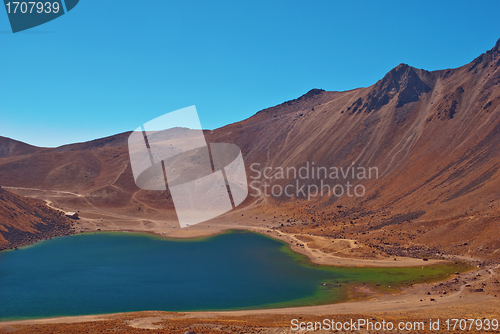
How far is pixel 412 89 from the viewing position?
10819cm

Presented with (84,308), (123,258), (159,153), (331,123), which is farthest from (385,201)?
(159,153)

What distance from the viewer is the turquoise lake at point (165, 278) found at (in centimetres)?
3588

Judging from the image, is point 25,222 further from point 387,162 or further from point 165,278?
point 387,162

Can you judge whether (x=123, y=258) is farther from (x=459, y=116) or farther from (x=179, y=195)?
(x=459, y=116)

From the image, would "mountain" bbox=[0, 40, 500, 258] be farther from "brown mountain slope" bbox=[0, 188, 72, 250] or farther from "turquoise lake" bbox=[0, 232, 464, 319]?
"brown mountain slope" bbox=[0, 188, 72, 250]

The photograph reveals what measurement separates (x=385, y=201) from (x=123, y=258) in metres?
55.6

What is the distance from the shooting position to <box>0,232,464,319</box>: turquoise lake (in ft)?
118

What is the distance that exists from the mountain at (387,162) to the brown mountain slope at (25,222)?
17.6 m
